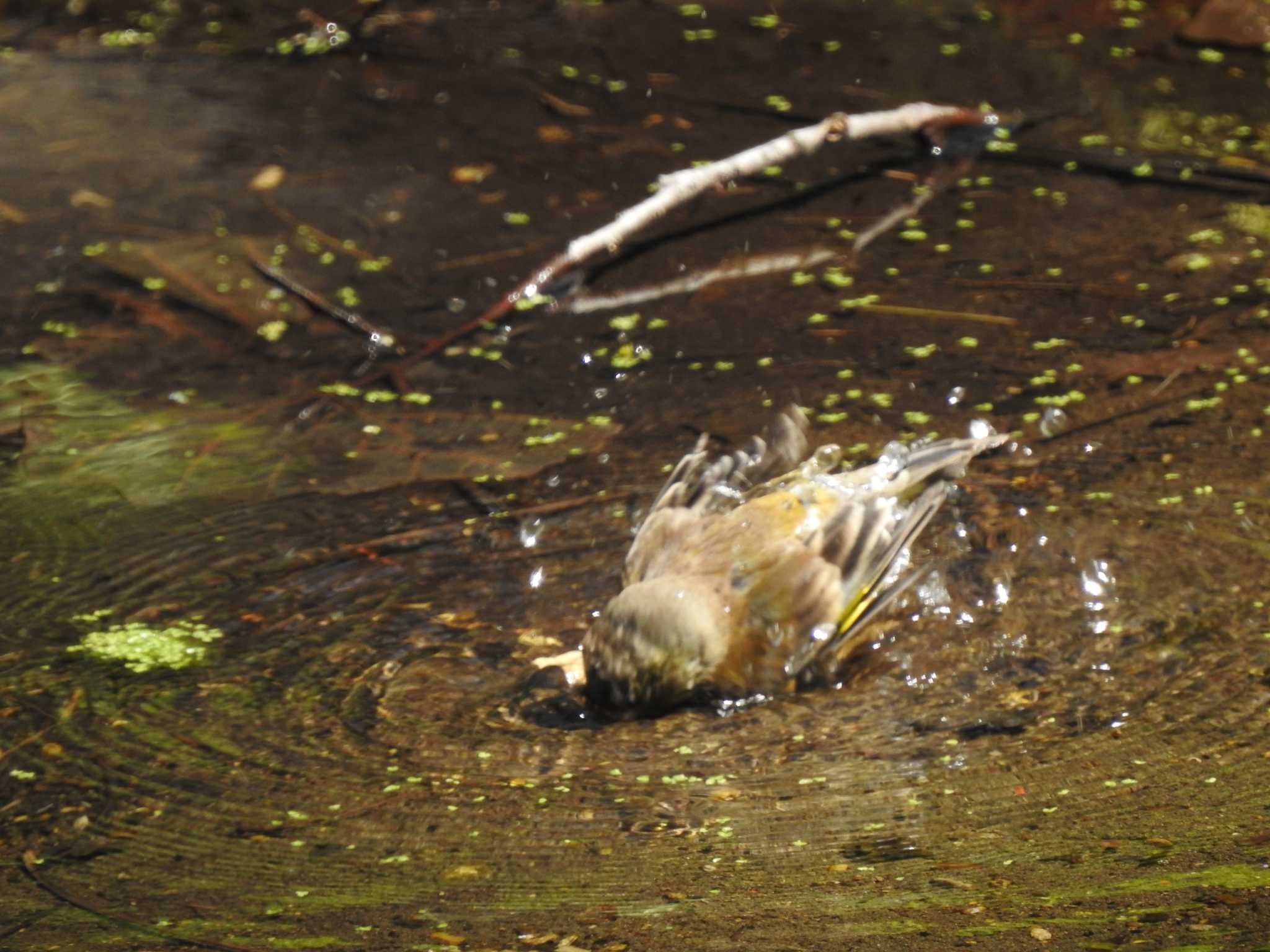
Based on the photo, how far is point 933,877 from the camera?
2.42 metres

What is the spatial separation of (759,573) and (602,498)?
0.71m

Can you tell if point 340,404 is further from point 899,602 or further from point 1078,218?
point 1078,218

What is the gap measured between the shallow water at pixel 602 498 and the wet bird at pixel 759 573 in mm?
114

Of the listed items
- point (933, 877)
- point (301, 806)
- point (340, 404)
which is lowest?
point (340, 404)

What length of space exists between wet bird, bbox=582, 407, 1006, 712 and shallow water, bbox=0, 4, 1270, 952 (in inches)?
4.5

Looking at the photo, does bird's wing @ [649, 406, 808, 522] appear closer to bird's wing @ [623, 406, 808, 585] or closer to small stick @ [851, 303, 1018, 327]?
bird's wing @ [623, 406, 808, 585]

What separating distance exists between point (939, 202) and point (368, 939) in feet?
14.2

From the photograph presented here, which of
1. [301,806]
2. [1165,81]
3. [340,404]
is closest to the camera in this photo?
[301,806]

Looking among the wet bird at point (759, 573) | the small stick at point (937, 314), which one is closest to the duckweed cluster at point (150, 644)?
the wet bird at point (759, 573)

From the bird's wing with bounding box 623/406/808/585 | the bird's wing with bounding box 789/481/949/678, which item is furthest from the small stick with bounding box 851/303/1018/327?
the bird's wing with bounding box 789/481/949/678

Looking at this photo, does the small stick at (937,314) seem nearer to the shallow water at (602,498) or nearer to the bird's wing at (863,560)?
the shallow water at (602,498)

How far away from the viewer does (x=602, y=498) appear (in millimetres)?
4258

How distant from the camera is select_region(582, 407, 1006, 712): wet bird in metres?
3.44

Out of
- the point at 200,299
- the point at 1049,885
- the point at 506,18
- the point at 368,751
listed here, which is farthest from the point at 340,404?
the point at 506,18
